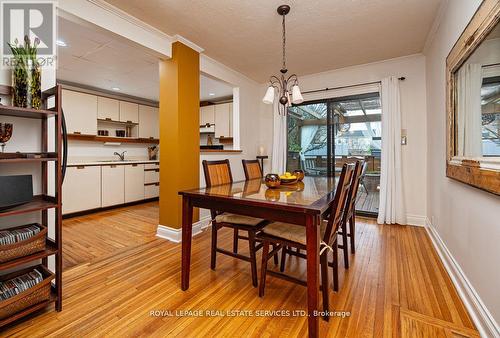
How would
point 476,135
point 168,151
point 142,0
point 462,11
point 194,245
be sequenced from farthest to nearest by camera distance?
point 168,151, point 194,245, point 142,0, point 462,11, point 476,135

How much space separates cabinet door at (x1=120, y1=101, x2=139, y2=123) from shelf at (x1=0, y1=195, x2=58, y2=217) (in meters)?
3.76

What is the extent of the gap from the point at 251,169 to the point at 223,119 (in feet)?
9.55

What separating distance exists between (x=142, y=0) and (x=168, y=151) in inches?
61.5

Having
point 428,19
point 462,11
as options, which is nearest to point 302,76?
Result: point 428,19

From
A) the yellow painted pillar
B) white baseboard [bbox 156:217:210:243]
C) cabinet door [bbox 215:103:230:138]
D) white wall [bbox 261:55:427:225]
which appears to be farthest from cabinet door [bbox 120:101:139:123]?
white wall [bbox 261:55:427:225]

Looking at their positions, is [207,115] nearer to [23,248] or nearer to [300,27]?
[300,27]

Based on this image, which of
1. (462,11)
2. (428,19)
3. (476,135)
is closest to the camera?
(476,135)

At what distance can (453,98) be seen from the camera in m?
2.01

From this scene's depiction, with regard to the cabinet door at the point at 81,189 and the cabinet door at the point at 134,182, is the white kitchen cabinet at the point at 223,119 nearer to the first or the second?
the cabinet door at the point at 134,182

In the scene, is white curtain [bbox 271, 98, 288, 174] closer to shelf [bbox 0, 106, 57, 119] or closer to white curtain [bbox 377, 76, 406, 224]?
white curtain [bbox 377, 76, 406, 224]

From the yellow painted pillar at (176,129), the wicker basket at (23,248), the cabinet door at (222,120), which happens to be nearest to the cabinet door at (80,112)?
the yellow painted pillar at (176,129)

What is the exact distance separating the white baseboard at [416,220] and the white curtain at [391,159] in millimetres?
99

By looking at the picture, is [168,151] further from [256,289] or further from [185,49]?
[256,289]

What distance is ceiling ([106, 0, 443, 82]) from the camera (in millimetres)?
2279
